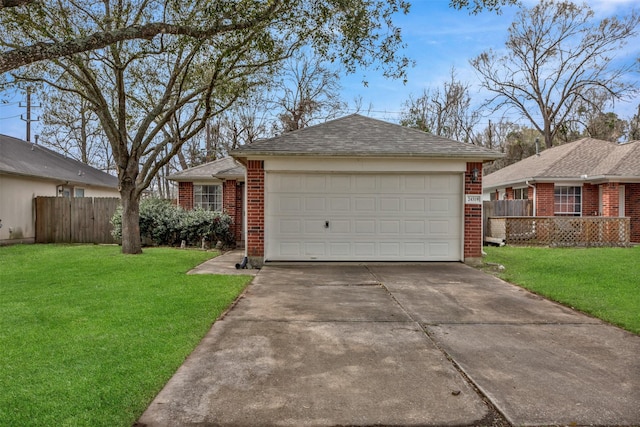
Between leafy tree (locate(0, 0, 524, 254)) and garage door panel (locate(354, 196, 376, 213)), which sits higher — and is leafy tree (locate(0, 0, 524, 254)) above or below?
above

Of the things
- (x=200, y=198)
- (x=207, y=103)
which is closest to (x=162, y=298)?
(x=207, y=103)

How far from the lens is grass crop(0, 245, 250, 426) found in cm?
290

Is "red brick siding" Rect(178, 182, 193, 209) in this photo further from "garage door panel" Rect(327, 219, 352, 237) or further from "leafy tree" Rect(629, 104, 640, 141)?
"leafy tree" Rect(629, 104, 640, 141)

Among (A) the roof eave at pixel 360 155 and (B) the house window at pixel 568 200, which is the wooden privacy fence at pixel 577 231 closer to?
(B) the house window at pixel 568 200

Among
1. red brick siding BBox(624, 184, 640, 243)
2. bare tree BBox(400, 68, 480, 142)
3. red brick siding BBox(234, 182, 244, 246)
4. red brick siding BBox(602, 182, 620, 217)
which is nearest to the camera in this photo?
red brick siding BBox(234, 182, 244, 246)

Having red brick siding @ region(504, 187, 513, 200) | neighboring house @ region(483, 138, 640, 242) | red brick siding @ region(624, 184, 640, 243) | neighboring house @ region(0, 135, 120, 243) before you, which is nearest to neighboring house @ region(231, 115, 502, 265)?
neighboring house @ region(483, 138, 640, 242)

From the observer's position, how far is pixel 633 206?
15773 mm

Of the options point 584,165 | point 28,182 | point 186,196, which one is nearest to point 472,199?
point 584,165

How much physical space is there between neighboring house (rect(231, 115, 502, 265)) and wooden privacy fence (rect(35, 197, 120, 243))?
901 centimetres

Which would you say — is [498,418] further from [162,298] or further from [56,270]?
[56,270]

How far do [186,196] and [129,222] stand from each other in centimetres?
453

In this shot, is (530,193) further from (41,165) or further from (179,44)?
(41,165)

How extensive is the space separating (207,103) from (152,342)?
7787 mm

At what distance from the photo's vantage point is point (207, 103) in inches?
417
